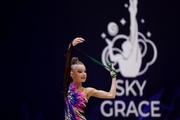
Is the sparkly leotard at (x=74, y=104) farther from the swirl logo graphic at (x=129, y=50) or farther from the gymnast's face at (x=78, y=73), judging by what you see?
the swirl logo graphic at (x=129, y=50)

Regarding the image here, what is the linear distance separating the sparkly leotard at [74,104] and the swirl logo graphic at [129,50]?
1.50 metres

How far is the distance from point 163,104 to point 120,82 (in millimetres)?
690

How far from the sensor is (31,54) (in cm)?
445

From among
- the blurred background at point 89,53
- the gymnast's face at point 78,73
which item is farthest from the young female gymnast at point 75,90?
the blurred background at point 89,53

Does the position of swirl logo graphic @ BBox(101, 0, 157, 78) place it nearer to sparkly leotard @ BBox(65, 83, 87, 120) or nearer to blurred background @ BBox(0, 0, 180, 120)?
blurred background @ BBox(0, 0, 180, 120)

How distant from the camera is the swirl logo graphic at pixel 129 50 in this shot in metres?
4.56

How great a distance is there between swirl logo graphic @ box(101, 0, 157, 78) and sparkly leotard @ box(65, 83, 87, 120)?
4.92 ft

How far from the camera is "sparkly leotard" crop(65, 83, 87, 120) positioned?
3037 mm

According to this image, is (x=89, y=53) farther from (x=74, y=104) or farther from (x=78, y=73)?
(x=74, y=104)

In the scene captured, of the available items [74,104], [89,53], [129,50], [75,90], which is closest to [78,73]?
[75,90]

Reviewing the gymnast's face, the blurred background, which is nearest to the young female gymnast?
the gymnast's face

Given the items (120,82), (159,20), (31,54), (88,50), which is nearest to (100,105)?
(120,82)

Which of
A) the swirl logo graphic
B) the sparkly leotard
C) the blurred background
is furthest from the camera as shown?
the swirl logo graphic

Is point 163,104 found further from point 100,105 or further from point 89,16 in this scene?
point 89,16
